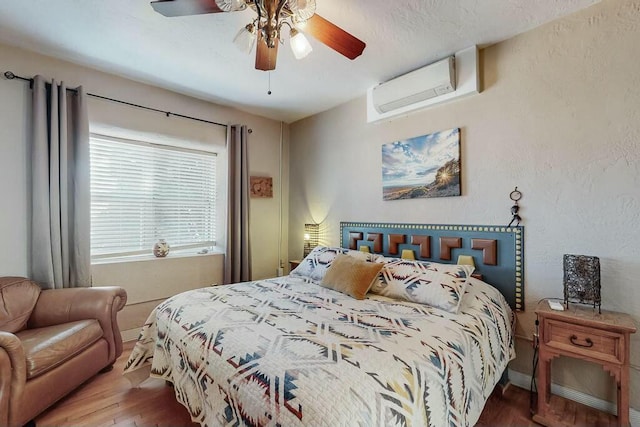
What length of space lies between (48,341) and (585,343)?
3204mm

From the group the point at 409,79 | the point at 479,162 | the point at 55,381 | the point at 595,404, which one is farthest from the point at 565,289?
the point at 55,381

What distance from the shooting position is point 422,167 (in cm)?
270

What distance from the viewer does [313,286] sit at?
2.48 metres

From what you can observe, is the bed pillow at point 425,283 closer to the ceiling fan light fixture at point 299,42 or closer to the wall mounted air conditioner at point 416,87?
the wall mounted air conditioner at point 416,87

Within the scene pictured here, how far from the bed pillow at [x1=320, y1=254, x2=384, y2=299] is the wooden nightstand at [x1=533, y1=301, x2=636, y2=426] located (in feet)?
3.52

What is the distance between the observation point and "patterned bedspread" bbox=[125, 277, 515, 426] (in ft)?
3.46

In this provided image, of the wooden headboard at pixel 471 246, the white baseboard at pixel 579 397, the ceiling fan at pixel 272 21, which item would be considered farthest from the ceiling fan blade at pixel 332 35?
the white baseboard at pixel 579 397

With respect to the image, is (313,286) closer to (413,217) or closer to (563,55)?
(413,217)

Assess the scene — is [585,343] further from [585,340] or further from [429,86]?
[429,86]

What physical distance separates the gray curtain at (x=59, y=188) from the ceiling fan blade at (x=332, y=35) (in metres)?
2.24

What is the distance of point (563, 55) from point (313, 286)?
247 centimetres

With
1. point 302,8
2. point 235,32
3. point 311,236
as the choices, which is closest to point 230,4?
point 302,8

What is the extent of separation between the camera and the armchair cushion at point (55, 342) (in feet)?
5.57

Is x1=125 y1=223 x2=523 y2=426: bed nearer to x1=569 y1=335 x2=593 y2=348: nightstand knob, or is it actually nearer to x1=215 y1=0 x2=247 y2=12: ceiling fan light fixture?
x1=569 y1=335 x2=593 y2=348: nightstand knob
